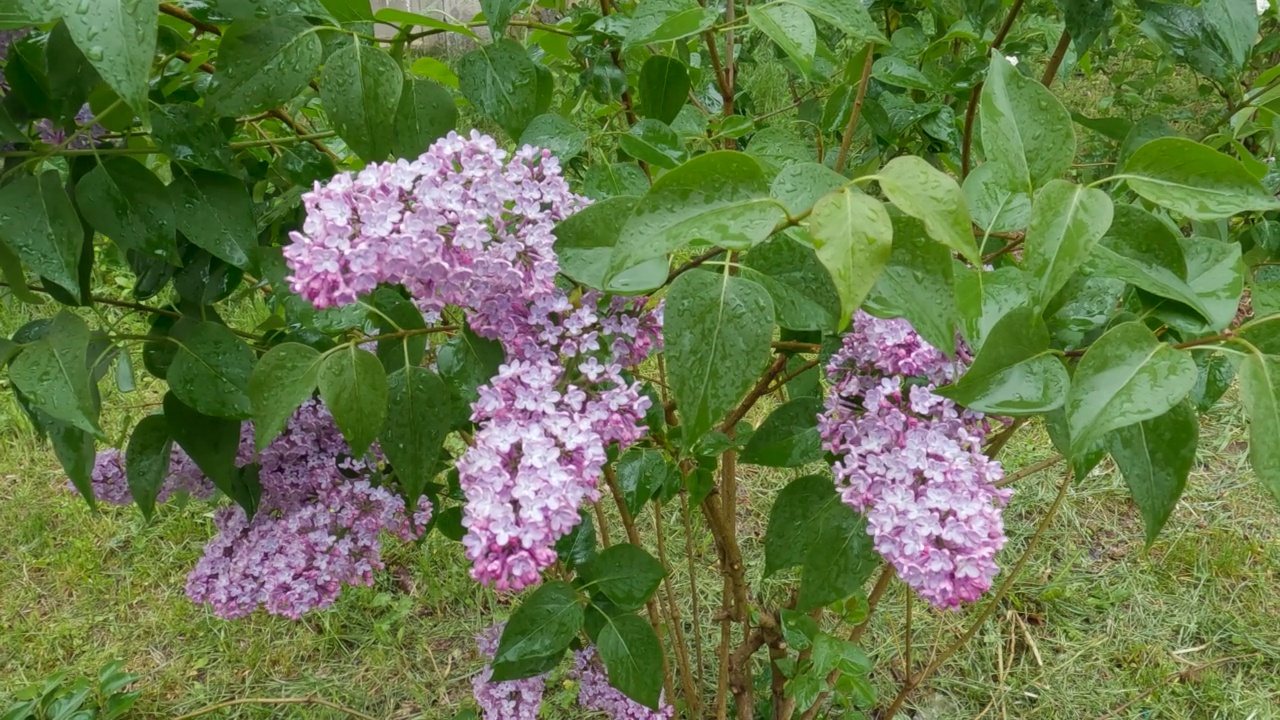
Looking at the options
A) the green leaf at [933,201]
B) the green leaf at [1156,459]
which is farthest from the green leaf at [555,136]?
the green leaf at [1156,459]

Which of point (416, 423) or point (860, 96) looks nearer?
point (416, 423)

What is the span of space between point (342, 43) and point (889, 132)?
1.83 feet

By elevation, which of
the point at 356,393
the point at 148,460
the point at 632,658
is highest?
the point at 356,393

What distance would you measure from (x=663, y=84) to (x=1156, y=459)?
1.67 feet

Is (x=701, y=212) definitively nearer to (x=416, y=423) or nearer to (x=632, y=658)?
(x=416, y=423)

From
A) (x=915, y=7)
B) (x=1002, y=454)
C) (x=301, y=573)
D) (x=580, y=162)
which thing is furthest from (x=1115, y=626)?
(x=301, y=573)

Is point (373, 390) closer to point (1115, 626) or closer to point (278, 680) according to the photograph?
point (278, 680)

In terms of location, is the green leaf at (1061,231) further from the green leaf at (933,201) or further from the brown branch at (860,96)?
the brown branch at (860,96)

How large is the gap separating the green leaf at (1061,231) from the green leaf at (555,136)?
0.36 metres

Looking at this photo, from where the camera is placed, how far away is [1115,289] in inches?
25.2

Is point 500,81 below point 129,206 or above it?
above

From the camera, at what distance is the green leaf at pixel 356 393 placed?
0.61m

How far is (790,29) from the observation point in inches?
23.8

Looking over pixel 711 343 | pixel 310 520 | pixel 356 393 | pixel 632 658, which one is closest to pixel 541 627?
pixel 632 658
